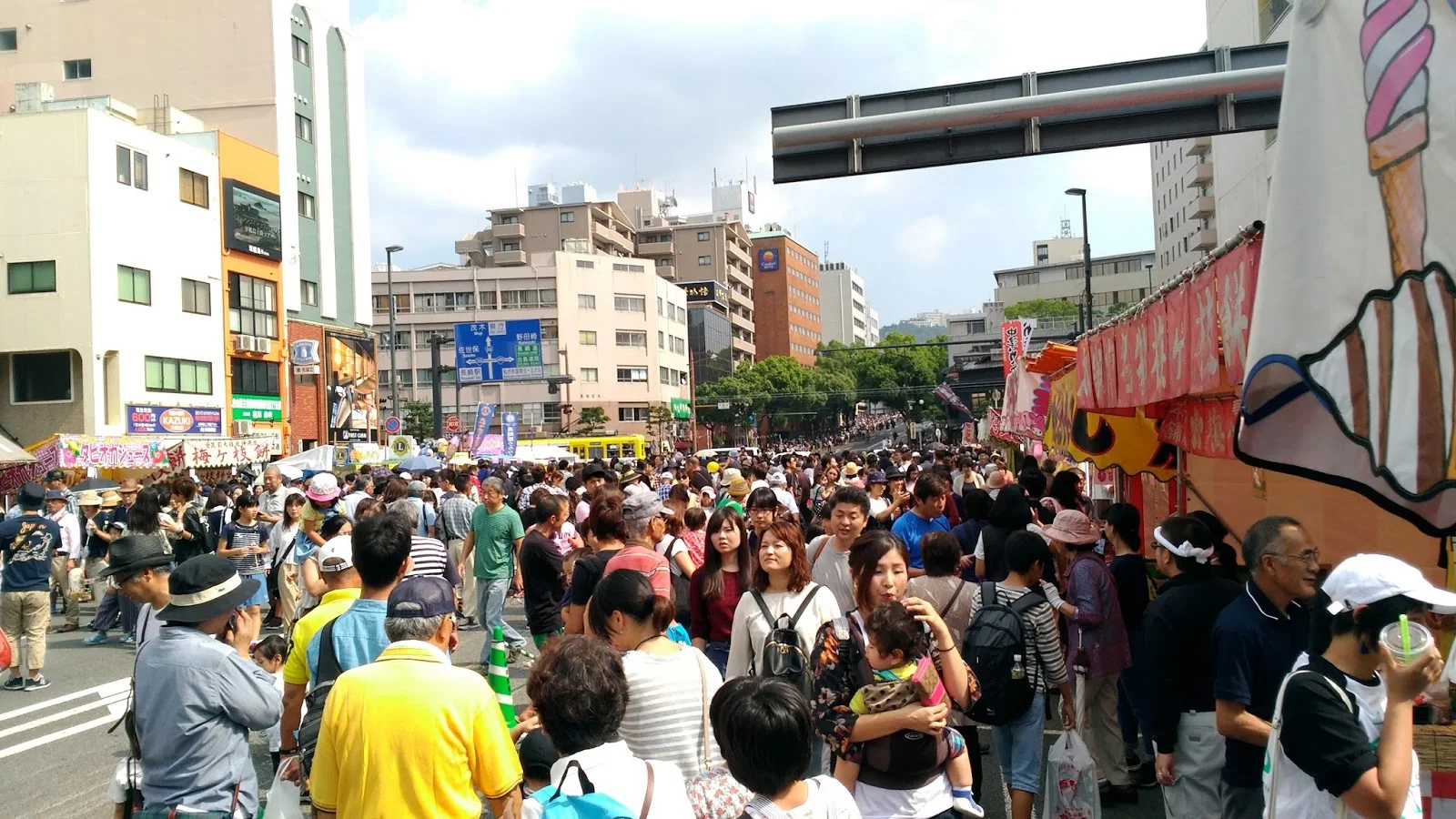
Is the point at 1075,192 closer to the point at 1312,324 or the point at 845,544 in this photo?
the point at 845,544

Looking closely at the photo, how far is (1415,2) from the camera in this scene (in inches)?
99.9

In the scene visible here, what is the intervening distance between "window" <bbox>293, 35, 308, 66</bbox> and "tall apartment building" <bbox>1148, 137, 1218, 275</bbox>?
150ft

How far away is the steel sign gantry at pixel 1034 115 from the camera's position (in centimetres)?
875

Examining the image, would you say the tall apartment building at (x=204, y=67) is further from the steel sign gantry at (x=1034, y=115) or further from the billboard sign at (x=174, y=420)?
the steel sign gantry at (x=1034, y=115)

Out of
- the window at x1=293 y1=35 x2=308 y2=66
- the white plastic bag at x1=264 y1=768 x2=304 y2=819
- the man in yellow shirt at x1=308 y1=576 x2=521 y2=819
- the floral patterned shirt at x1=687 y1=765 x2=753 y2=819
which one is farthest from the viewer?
the window at x1=293 y1=35 x2=308 y2=66

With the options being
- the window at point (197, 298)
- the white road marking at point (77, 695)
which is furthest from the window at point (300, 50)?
the white road marking at point (77, 695)

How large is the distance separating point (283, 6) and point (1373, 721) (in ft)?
155

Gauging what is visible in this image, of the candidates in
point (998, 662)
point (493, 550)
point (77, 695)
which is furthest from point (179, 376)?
point (998, 662)

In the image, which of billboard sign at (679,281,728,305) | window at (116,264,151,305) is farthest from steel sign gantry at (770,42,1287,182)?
billboard sign at (679,281,728,305)

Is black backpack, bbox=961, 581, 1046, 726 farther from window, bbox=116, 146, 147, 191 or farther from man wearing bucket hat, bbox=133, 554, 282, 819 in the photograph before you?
window, bbox=116, 146, 147, 191

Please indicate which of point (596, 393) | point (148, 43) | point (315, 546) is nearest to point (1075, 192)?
point (315, 546)

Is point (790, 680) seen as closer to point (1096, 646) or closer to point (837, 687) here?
point (837, 687)

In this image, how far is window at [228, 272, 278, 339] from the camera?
124ft

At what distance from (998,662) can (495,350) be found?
117ft
